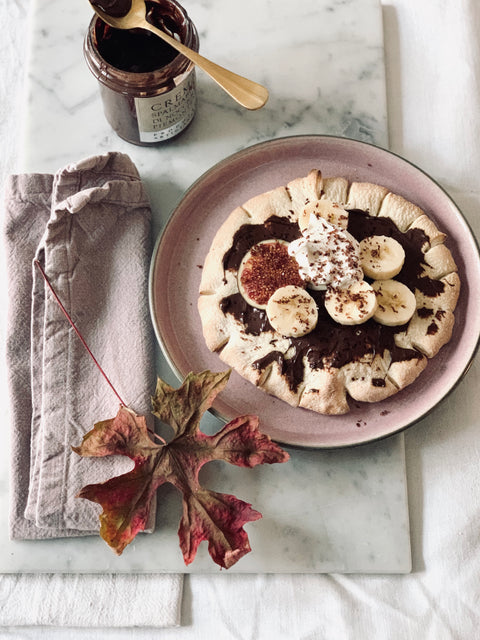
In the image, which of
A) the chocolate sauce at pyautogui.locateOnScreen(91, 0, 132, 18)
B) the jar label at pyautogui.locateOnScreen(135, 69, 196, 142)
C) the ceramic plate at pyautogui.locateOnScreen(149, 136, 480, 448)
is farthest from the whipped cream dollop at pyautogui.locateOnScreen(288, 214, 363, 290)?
the chocolate sauce at pyautogui.locateOnScreen(91, 0, 132, 18)

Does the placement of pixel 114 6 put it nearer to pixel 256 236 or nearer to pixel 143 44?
pixel 143 44

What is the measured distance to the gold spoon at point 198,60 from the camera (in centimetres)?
196

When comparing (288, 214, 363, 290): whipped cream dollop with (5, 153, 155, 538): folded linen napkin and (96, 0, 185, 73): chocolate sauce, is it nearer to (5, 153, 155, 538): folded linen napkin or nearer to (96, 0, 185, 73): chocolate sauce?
(5, 153, 155, 538): folded linen napkin

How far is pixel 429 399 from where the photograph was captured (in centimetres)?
199

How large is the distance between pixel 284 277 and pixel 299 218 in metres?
0.20

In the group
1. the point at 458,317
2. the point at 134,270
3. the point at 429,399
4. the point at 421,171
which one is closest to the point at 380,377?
the point at 429,399

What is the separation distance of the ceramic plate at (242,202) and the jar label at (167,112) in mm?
213

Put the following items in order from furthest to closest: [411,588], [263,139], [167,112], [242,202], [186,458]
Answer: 1. [263,139]
2. [242,202]
3. [167,112]
4. [411,588]
5. [186,458]

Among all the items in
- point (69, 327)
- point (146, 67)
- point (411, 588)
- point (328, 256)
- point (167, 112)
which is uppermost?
point (146, 67)

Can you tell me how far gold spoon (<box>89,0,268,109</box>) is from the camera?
6.44ft

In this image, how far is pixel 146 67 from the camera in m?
2.06

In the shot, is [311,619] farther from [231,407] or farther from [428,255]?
[428,255]

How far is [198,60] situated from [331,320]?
863 mm

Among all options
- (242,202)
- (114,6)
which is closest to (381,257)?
(242,202)
